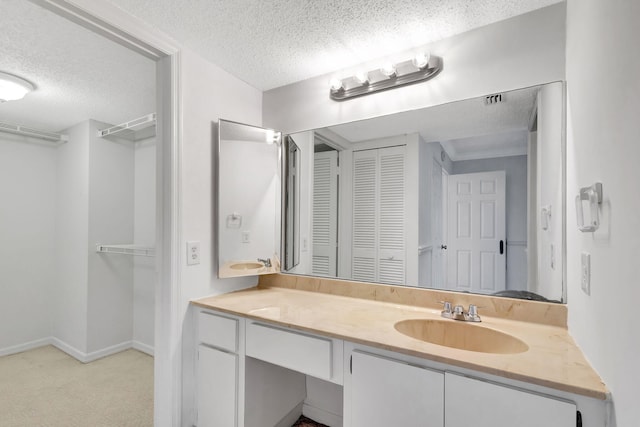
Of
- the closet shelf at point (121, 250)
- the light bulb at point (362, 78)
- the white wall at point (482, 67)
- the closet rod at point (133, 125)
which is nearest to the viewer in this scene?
the white wall at point (482, 67)

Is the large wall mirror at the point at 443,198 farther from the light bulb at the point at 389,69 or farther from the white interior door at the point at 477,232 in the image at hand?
the light bulb at the point at 389,69

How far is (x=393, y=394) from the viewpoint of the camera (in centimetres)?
114

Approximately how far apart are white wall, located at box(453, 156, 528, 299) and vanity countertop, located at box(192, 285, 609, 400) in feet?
0.71

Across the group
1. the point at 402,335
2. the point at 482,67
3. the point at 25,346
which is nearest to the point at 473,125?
the point at 482,67

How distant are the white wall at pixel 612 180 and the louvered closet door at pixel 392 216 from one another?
818mm

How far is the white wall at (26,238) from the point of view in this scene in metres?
3.06

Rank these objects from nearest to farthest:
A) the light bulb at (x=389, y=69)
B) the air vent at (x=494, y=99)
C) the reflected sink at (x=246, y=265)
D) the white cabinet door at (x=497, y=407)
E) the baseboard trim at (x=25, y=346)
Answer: the white cabinet door at (x=497, y=407) → the air vent at (x=494, y=99) → the light bulb at (x=389, y=69) → the reflected sink at (x=246, y=265) → the baseboard trim at (x=25, y=346)

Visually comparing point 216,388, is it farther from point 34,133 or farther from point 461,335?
point 34,133

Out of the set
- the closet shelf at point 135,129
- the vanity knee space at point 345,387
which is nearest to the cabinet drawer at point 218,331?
the vanity knee space at point 345,387

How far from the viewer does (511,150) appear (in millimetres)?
1515

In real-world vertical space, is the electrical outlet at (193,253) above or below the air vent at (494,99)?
below

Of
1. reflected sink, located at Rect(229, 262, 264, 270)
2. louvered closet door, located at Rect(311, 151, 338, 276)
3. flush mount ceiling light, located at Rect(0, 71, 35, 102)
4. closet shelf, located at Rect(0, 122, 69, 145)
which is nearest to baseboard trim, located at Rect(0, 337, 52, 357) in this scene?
closet shelf, located at Rect(0, 122, 69, 145)

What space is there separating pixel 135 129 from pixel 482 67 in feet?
9.63

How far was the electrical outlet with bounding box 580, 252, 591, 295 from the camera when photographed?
0.98 metres
